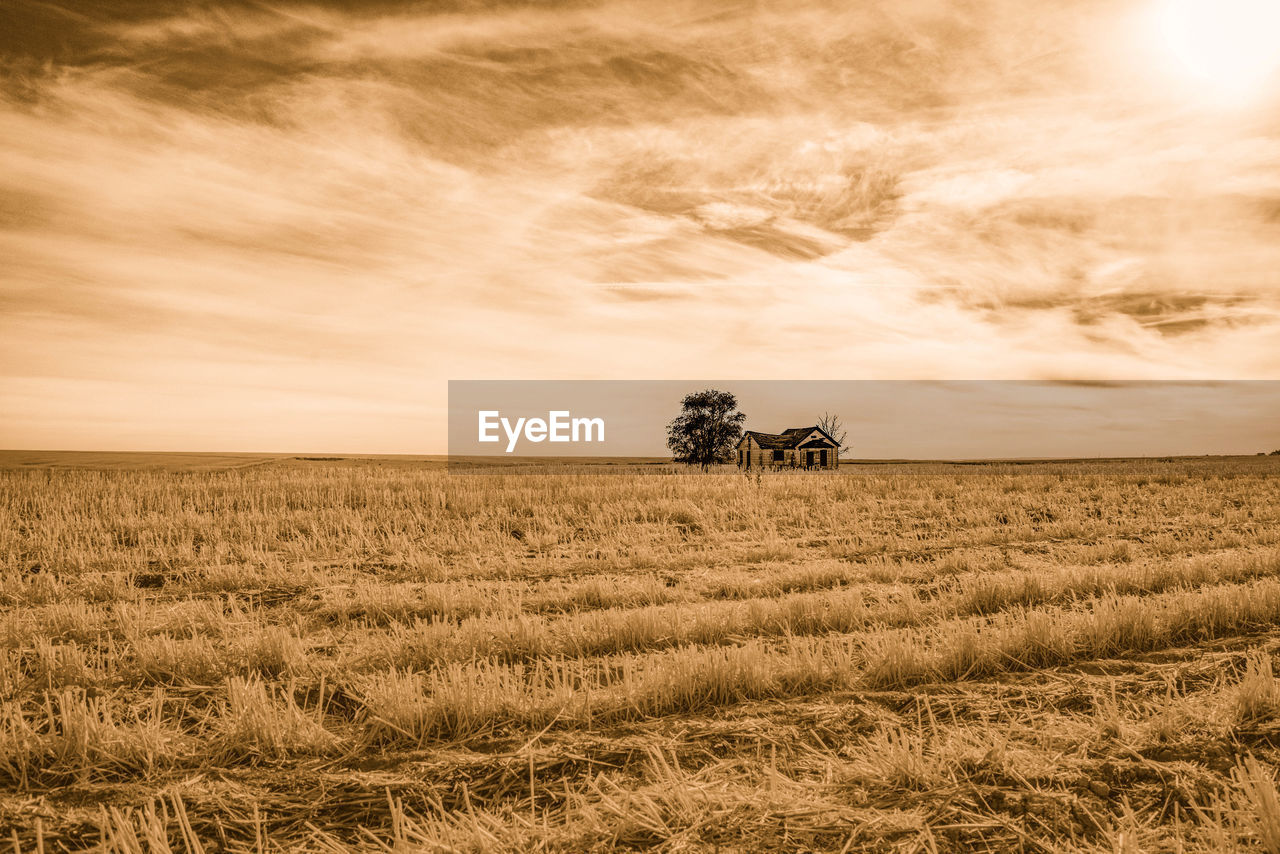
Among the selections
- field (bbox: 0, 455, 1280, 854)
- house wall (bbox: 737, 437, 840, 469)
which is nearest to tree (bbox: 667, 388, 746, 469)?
house wall (bbox: 737, 437, 840, 469)

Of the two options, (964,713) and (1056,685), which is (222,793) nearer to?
(964,713)

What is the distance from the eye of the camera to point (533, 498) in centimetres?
2142

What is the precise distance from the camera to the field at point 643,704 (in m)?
3.54

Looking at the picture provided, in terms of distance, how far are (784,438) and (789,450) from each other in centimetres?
231

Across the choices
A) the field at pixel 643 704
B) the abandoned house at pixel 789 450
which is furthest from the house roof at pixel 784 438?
the field at pixel 643 704

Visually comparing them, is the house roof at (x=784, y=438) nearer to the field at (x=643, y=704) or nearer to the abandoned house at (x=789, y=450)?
the abandoned house at (x=789, y=450)

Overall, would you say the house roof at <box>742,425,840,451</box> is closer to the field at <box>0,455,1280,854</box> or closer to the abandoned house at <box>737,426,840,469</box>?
the abandoned house at <box>737,426,840,469</box>

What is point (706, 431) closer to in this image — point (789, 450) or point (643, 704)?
point (789, 450)

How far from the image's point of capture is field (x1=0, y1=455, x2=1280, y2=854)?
11.6ft

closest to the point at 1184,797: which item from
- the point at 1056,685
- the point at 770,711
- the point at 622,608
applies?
the point at 1056,685

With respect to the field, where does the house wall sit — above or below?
above

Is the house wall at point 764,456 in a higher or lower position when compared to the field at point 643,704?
higher

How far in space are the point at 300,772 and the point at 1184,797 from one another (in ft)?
15.8

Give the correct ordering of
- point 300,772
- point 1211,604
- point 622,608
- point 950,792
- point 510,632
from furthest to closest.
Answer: point 622,608 → point 1211,604 → point 510,632 → point 300,772 → point 950,792
